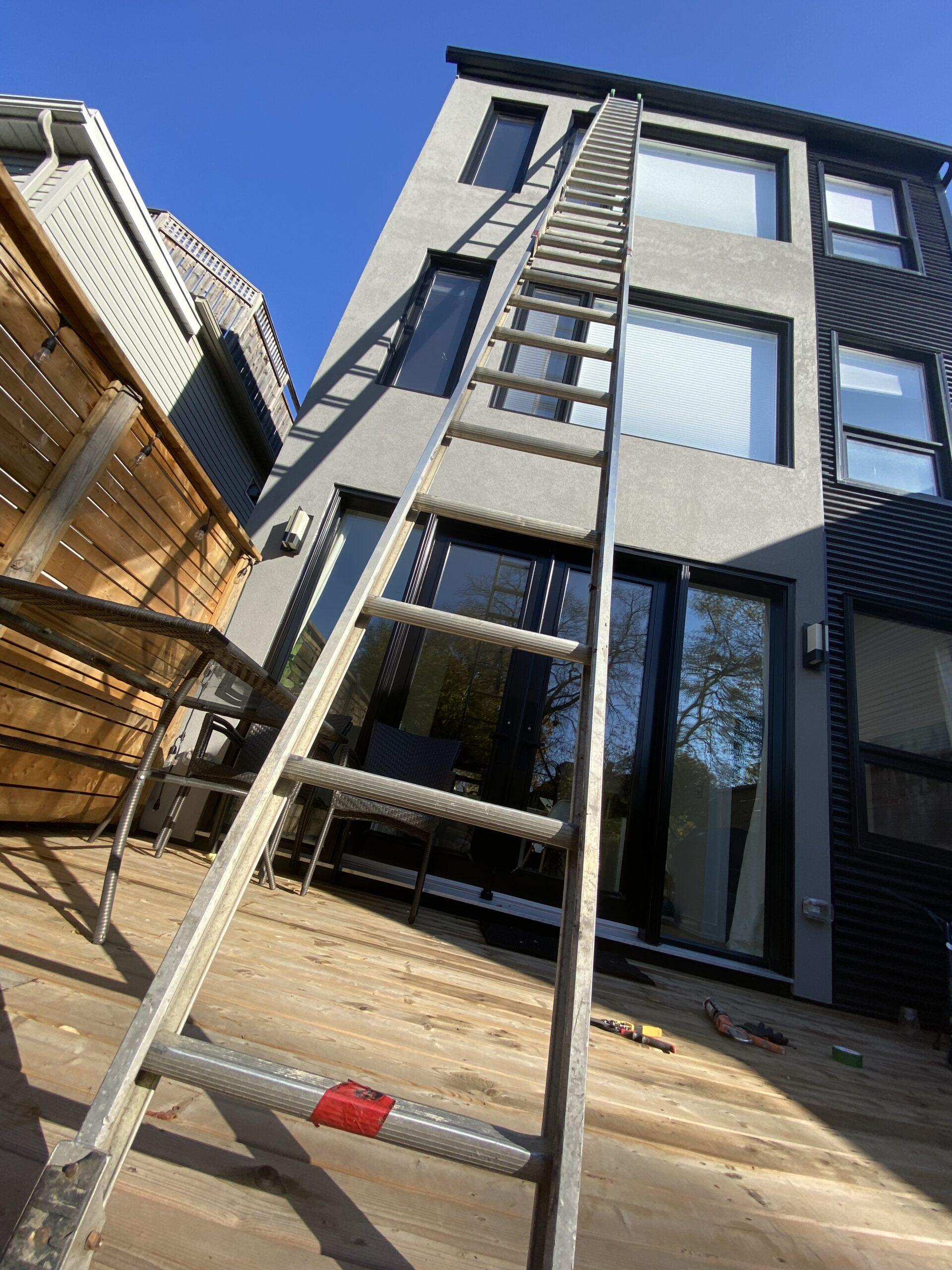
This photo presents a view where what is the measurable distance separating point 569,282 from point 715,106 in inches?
260

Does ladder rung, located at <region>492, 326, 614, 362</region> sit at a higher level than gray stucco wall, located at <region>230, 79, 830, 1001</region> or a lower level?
lower

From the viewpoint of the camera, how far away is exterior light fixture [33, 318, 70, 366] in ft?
7.33

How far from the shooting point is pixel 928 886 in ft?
11.3

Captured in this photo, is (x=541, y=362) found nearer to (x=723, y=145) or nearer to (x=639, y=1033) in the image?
(x=723, y=145)

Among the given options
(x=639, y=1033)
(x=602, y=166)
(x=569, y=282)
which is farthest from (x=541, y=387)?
(x=602, y=166)

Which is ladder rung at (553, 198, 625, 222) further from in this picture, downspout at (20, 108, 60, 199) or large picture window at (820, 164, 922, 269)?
large picture window at (820, 164, 922, 269)

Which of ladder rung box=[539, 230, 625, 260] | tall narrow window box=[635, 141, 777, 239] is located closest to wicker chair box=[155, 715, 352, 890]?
ladder rung box=[539, 230, 625, 260]

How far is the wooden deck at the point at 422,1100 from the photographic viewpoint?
67 centimetres

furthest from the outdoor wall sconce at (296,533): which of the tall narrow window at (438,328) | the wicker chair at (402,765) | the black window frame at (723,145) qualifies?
the black window frame at (723,145)

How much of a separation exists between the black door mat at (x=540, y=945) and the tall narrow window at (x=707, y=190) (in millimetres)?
6507

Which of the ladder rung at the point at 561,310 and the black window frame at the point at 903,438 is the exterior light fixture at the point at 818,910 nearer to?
the black window frame at the point at 903,438

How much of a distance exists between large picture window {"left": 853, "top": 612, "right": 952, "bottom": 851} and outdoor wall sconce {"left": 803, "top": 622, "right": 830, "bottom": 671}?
0.34 meters

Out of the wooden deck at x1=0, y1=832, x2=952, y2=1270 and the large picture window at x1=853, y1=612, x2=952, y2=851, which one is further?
Result: the large picture window at x1=853, y1=612, x2=952, y2=851

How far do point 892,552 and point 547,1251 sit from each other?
5.06 meters
